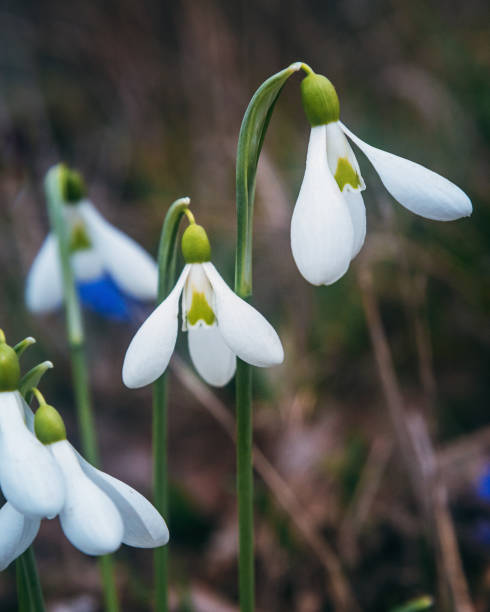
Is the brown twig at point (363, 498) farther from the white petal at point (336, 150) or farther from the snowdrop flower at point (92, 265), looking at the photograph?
the white petal at point (336, 150)

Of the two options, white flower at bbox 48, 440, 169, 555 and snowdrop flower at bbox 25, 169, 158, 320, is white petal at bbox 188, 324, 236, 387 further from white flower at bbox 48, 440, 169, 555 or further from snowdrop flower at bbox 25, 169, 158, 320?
snowdrop flower at bbox 25, 169, 158, 320

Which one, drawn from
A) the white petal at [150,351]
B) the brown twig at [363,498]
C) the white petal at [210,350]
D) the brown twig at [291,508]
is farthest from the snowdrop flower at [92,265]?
the brown twig at [363,498]

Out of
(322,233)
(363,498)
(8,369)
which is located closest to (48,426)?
(8,369)

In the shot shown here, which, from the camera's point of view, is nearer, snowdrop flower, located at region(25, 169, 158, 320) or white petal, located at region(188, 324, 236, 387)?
white petal, located at region(188, 324, 236, 387)

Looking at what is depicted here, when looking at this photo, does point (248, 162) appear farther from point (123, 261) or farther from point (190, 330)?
point (123, 261)

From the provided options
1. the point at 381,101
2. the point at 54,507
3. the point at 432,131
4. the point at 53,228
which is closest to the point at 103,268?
the point at 53,228

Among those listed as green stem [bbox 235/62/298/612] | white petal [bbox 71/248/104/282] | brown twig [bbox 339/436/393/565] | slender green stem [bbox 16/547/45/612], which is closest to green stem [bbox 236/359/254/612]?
green stem [bbox 235/62/298/612]

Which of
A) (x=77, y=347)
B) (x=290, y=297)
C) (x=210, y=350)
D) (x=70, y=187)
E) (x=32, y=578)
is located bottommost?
(x=32, y=578)
